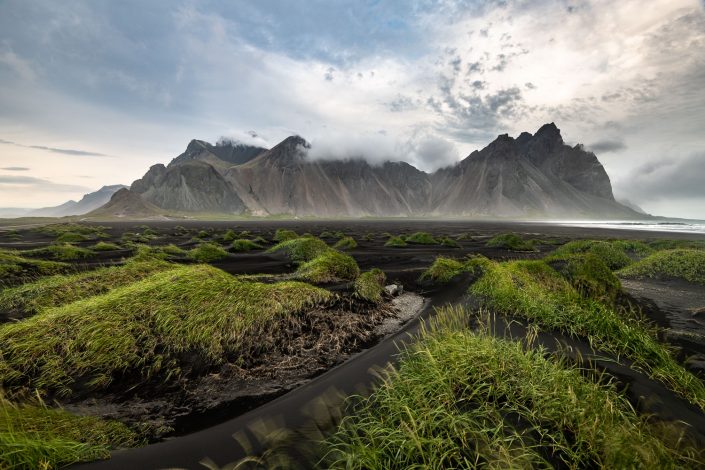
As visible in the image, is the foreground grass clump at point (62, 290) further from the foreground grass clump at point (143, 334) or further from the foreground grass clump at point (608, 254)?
the foreground grass clump at point (608, 254)

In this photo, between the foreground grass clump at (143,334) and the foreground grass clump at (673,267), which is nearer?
the foreground grass clump at (143,334)

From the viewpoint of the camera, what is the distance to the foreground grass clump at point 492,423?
388cm

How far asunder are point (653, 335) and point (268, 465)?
12765 millimetres

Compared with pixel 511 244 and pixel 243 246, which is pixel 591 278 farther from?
pixel 243 246

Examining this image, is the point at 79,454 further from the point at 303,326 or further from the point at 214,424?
the point at 303,326

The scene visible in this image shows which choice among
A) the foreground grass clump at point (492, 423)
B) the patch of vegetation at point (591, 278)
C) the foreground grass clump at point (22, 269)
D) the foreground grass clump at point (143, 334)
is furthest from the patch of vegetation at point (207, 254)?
the patch of vegetation at point (591, 278)

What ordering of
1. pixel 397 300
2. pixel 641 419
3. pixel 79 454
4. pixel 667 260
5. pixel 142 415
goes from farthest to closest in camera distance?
pixel 667 260
pixel 397 300
pixel 142 415
pixel 641 419
pixel 79 454

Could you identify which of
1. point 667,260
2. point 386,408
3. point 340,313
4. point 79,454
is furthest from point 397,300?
point 667,260

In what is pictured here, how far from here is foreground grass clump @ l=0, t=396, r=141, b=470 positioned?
3820 mm

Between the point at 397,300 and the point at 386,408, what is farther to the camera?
the point at 397,300

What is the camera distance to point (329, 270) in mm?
17828

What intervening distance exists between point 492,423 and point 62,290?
14.8m

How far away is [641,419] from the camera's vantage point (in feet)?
16.0

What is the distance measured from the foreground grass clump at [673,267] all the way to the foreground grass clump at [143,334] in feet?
79.6
